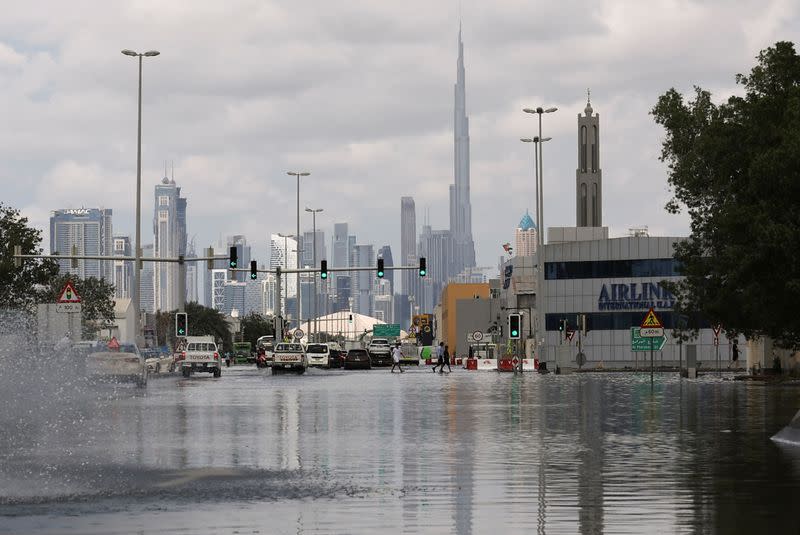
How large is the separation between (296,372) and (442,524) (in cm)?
6858

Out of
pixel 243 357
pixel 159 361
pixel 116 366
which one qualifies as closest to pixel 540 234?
pixel 159 361

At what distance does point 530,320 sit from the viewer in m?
165

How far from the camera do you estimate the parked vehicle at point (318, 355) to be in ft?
340

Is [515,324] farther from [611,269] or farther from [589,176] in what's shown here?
[589,176]

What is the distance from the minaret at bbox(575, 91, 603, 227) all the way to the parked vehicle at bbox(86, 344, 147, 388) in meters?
108

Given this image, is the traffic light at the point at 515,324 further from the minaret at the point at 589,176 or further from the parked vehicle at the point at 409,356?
the minaret at the point at 589,176

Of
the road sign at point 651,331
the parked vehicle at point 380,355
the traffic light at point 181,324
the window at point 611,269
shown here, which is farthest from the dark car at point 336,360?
the road sign at point 651,331

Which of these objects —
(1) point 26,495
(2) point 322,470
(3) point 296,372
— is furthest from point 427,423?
(3) point 296,372

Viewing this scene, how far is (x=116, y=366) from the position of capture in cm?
5047

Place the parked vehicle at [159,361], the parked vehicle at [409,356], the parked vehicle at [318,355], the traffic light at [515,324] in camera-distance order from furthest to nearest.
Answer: the parked vehicle at [409,356], the parked vehicle at [318,355], the traffic light at [515,324], the parked vehicle at [159,361]

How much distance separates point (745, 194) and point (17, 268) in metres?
36.8

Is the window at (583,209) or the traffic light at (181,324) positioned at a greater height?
the window at (583,209)

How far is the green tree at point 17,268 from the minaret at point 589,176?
89299 millimetres

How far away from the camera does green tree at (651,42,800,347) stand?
42.7m
